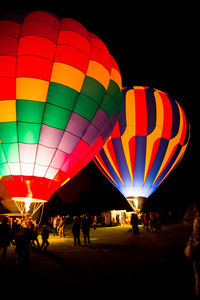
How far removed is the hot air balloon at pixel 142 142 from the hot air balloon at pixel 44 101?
5.23 metres

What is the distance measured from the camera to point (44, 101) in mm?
7586

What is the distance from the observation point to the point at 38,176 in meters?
7.59

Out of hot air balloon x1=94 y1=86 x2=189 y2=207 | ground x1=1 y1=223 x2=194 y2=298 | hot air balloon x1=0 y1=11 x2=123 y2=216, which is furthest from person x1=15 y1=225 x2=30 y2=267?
hot air balloon x1=94 y1=86 x2=189 y2=207

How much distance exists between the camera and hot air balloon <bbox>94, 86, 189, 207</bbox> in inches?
536

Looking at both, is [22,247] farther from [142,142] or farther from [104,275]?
[142,142]

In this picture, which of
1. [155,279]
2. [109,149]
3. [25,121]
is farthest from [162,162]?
[155,279]

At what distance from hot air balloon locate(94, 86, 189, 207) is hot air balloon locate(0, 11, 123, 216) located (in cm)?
523

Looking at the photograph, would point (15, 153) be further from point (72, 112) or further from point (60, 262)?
point (60, 262)

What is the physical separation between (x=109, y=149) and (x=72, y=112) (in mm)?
6303

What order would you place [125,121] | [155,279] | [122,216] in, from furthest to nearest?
[122,216] → [125,121] → [155,279]

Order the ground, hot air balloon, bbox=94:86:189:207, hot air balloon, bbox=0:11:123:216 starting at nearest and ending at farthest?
the ground → hot air balloon, bbox=0:11:123:216 → hot air balloon, bbox=94:86:189:207

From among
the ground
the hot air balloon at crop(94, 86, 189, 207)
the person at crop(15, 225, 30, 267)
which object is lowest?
the ground

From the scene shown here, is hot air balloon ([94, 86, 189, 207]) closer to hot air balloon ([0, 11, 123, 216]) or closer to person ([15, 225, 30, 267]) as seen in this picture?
hot air balloon ([0, 11, 123, 216])

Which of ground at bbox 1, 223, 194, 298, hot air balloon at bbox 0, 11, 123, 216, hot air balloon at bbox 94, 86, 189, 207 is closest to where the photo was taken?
ground at bbox 1, 223, 194, 298
